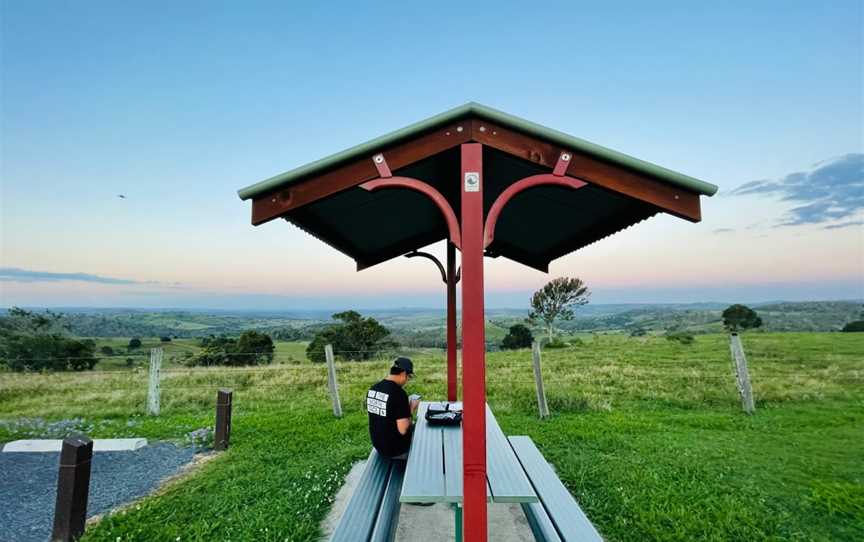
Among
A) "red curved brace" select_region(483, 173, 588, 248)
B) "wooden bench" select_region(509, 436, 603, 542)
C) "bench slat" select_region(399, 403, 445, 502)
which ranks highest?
"red curved brace" select_region(483, 173, 588, 248)

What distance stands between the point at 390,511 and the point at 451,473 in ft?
1.83

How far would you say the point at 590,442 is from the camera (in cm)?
599

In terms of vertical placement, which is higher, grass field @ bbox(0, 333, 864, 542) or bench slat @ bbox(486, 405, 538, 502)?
bench slat @ bbox(486, 405, 538, 502)

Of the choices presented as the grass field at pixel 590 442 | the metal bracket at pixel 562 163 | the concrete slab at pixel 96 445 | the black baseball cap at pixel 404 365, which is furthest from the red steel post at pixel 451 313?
the concrete slab at pixel 96 445

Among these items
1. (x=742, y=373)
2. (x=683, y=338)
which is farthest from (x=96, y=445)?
(x=683, y=338)

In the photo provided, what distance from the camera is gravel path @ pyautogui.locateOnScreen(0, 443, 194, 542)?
4070mm

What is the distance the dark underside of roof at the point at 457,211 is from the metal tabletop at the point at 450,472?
188cm

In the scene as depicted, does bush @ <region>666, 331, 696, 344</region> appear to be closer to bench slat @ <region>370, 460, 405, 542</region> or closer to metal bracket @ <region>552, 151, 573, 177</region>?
bench slat @ <region>370, 460, 405, 542</region>

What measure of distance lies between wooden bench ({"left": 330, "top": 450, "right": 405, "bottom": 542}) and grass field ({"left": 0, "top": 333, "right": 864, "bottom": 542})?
78 cm

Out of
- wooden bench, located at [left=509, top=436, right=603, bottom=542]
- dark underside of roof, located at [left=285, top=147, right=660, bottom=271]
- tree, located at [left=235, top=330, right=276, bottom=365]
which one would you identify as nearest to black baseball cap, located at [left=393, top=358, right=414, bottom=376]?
wooden bench, located at [left=509, top=436, right=603, bottom=542]

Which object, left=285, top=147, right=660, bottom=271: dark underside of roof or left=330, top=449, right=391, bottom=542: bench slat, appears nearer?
left=330, top=449, right=391, bottom=542: bench slat

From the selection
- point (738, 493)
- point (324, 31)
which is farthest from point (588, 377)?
point (324, 31)

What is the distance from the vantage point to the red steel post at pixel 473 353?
220 centimetres

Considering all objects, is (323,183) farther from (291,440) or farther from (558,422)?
(558,422)
